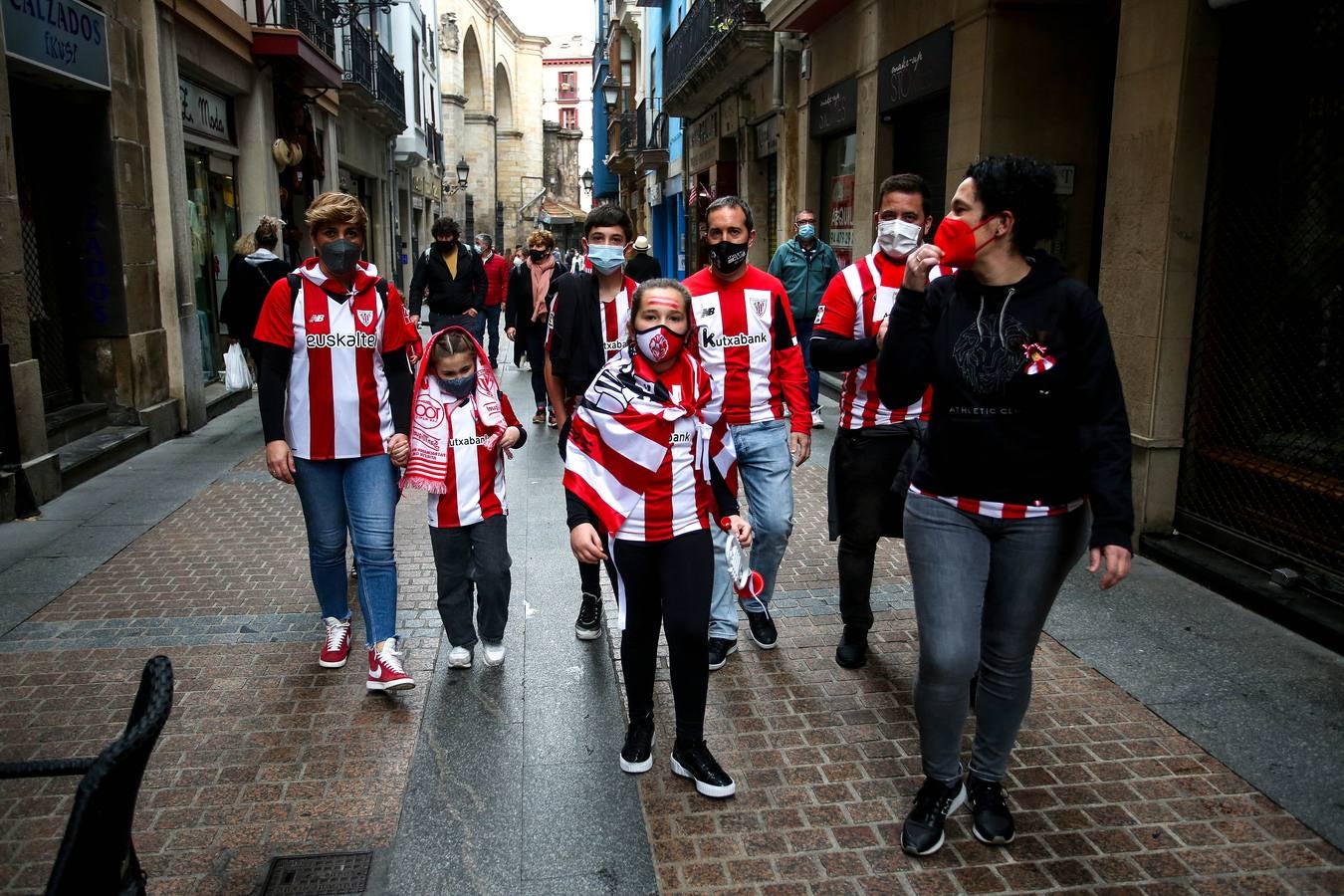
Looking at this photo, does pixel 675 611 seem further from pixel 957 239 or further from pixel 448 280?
pixel 448 280

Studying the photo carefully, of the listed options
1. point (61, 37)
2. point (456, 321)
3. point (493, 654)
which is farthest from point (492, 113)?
point (493, 654)

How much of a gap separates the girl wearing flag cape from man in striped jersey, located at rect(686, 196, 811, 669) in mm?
1035

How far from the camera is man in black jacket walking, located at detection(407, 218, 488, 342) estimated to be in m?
10.6

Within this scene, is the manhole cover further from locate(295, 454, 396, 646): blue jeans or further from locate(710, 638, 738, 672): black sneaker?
locate(710, 638, 738, 672): black sneaker

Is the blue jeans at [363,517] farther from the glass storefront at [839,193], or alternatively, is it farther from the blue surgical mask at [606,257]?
the glass storefront at [839,193]

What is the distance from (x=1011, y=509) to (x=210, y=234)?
1305 centimetres

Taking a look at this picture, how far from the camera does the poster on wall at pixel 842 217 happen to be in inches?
542

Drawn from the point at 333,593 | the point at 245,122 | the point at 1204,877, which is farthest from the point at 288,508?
the point at 245,122

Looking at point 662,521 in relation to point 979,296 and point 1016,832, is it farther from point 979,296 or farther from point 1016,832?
point 1016,832

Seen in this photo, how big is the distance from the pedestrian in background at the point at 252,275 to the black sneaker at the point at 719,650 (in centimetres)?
550

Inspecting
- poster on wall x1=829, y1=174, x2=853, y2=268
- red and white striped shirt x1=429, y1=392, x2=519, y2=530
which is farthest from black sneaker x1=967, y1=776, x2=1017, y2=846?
poster on wall x1=829, y1=174, x2=853, y2=268

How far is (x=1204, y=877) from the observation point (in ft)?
10.2

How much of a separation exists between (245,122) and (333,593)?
476 inches

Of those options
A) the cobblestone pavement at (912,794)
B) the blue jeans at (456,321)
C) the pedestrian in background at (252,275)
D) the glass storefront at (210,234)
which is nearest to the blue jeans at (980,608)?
the cobblestone pavement at (912,794)
